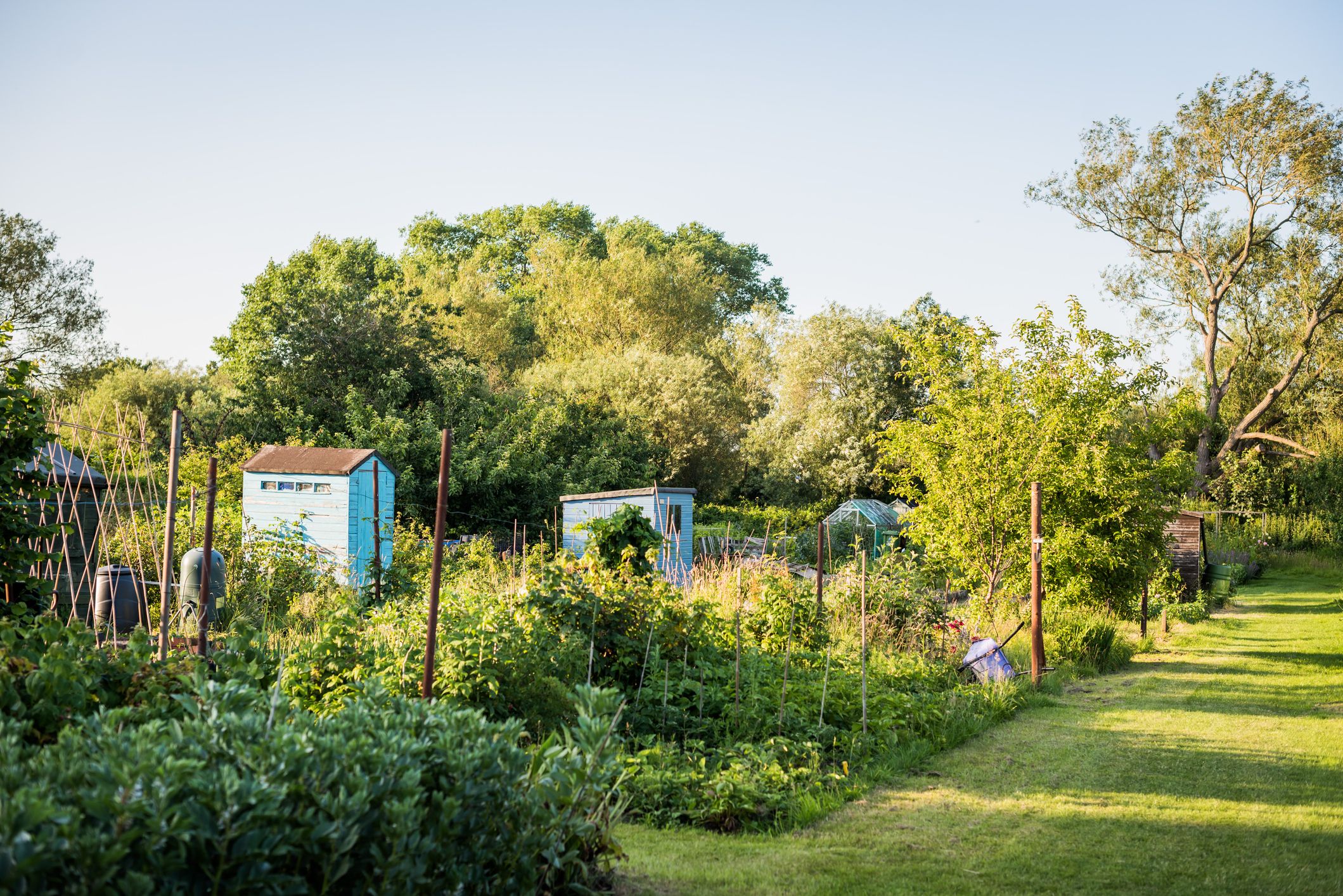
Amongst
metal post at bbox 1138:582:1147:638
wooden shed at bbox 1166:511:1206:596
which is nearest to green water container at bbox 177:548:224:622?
metal post at bbox 1138:582:1147:638

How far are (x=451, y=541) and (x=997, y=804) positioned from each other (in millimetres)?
13120

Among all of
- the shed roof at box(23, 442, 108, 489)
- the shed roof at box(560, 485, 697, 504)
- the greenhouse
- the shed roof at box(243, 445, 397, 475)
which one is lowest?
the greenhouse

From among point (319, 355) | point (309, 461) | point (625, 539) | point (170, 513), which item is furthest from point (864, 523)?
point (170, 513)

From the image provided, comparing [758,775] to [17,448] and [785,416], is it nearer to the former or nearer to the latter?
[17,448]

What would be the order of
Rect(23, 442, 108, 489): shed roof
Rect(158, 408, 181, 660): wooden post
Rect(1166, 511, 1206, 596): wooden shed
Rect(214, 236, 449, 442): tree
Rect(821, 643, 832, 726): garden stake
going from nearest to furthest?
Rect(158, 408, 181, 660): wooden post < Rect(821, 643, 832, 726): garden stake < Rect(23, 442, 108, 489): shed roof < Rect(1166, 511, 1206, 596): wooden shed < Rect(214, 236, 449, 442): tree

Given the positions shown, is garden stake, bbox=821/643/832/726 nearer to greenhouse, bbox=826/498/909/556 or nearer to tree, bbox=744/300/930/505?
greenhouse, bbox=826/498/909/556

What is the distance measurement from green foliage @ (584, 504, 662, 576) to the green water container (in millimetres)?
3647

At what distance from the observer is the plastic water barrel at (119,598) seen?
397 inches

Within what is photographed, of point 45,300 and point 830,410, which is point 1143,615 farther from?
point 45,300

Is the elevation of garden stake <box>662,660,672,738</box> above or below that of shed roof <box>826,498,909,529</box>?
below

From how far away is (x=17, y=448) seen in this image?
16.9 ft

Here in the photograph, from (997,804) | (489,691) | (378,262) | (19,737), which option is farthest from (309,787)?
(378,262)

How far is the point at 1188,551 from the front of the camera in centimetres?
1858

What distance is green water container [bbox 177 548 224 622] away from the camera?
366 inches
